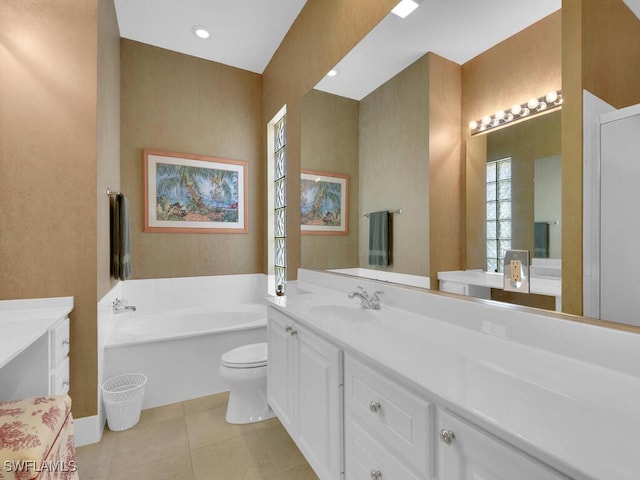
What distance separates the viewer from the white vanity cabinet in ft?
3.98

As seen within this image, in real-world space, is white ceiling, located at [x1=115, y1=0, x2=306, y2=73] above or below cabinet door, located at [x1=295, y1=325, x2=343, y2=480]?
above

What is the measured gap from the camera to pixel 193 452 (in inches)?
72.0

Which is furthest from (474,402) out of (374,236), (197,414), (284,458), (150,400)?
(150,400)

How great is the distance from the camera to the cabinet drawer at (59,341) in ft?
5.37

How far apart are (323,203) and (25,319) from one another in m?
1.81

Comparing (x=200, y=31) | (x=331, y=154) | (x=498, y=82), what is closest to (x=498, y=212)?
(x=498, y=82)

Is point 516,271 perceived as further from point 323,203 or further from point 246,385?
point 246,385

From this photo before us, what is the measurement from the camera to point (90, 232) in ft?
6.37

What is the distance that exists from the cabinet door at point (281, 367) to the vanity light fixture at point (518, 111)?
3.99ft

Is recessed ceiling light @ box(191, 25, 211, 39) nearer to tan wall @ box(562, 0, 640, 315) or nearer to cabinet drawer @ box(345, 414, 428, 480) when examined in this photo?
tan wall @ box(562, 0, 640, 315)

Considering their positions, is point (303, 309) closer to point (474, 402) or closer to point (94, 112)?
point (474, 402)

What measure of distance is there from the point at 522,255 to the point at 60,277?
2.36m

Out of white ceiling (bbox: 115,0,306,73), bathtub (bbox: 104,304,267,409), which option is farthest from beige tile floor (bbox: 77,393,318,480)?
white ceiling (bbox: 115,0,306,73)

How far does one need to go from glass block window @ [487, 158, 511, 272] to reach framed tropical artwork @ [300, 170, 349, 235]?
976 millimetres
